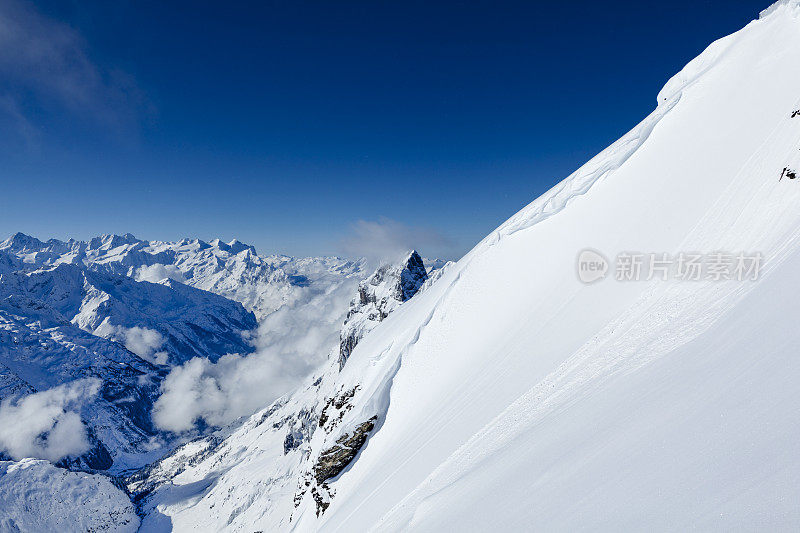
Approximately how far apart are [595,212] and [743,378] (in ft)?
50.7

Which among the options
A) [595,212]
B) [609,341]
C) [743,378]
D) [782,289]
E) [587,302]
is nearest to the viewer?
[743,378]

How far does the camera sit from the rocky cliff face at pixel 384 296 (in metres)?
139

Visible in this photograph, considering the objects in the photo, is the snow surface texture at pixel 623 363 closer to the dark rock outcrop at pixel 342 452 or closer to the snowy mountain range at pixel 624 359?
the snowy mountain range at pixel 624 359

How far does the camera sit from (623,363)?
11.1 m

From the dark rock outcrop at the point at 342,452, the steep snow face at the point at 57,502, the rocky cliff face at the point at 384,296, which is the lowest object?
the dark rock outcrop at the point at 342,452

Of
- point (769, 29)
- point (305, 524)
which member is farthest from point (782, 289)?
point (305, 524)

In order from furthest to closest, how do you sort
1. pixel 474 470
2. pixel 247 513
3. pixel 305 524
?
1. pixel 247 513
2. pixel 305 524
3. pixel 474 470

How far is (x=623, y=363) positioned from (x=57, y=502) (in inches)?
9127

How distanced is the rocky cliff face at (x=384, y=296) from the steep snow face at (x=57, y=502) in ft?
435

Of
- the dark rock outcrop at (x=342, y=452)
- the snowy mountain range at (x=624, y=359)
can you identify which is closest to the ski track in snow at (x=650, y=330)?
the snowy mountain range at (x=624, y=359)

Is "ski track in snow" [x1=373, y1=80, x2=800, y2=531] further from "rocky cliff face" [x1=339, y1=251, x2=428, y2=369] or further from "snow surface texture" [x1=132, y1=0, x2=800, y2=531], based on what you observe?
"rocky cliff face" [x1=339, y1=251, x2=428, y2=369]

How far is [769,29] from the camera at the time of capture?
72.0 feet

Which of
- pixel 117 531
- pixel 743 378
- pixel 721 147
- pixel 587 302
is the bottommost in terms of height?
pixel 117 531

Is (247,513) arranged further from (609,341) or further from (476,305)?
(609,341)
